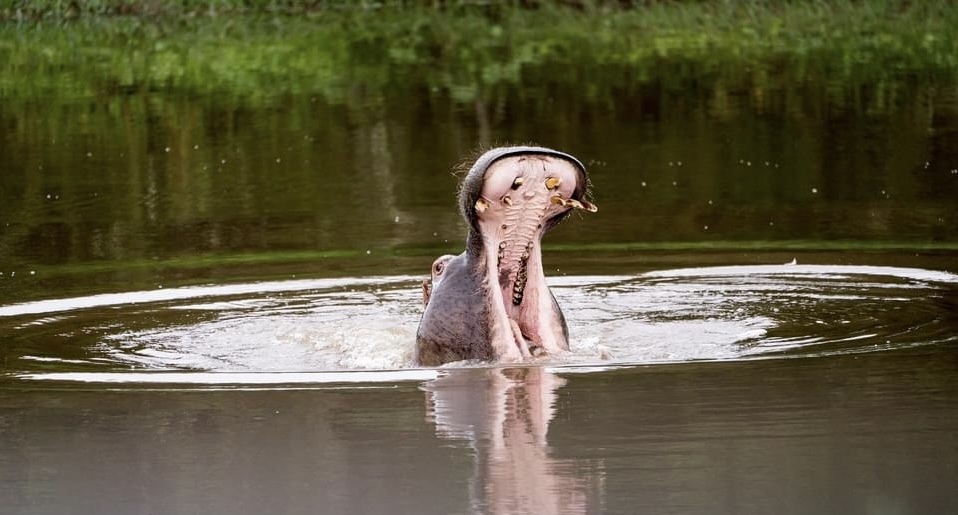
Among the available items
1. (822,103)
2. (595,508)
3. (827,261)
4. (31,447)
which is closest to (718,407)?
(595,508)

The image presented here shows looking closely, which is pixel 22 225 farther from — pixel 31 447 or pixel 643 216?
pixel 31 447

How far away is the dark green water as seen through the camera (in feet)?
16.5

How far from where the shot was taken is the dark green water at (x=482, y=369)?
5020mm

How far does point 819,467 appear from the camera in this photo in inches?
196

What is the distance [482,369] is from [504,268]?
369 millimetres

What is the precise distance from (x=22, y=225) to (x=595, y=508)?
26.5 ft

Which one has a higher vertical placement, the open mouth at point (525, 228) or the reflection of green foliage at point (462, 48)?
the reflection of green foliage at point (462, 48)

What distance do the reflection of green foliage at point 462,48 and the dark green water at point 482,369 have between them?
2185 mm

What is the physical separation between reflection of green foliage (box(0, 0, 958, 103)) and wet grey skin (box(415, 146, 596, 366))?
452 inches

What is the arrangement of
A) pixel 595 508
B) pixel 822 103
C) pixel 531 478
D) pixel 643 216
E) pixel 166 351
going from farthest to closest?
pixel 822 103, pixel 643 216, pixel 166 351, pixel 531 478, pixel 595 508

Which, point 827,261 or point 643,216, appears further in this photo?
point 643,216

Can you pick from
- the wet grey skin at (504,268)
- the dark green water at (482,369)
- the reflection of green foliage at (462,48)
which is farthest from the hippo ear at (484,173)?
the reflection of green foliage at (462,48)

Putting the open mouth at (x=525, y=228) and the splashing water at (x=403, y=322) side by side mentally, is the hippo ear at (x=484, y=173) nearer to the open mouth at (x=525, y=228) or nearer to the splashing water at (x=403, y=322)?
Result: the open mouth at (x=525, y=228)

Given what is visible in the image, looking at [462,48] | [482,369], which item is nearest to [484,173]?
[482,369]
